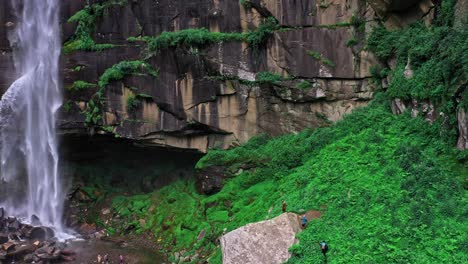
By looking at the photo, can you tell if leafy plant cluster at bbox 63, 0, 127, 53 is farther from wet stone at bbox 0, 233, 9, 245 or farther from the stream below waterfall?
the stream below waterfall

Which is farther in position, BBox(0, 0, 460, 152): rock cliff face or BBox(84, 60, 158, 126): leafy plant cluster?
BBox(84, 60, 158, 126): leafy plant cluster

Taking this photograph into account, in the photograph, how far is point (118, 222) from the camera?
19.2 meters

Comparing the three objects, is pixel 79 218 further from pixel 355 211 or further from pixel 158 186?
pixel 355 211

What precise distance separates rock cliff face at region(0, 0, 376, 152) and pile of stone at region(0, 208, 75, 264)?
4876 mm

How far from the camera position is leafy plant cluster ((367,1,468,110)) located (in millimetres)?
12008

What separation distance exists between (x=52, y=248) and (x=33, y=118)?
7.39m

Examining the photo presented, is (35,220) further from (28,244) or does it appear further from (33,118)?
(33,118)

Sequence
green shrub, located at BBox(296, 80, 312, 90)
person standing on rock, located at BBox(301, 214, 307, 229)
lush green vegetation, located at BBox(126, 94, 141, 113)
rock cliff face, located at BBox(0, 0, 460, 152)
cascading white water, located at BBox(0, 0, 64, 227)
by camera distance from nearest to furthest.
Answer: person standing on rock, located at BBox(301, 214, 307, 229) < rock cliff face, located at BBox(0, 0, 460, 152) < green shrub, located at BBox(296, 80, 312, 90) < lush green vegetation, located at BBox(126, 94, 141, 113) < cascading white water, located at BBox(0, 0, 64, 227)

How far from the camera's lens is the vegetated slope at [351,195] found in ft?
31.9

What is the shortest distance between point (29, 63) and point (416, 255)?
19.1m

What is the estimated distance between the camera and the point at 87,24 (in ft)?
65.3

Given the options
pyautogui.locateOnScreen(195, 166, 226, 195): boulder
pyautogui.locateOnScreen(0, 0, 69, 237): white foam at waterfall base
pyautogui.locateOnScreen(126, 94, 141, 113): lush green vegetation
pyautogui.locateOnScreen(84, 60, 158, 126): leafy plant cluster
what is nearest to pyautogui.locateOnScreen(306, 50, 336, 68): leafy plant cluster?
pyautogui.locateOnScreen(195, 166, 226, 195): boulder

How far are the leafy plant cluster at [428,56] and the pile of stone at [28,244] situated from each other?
14.0m

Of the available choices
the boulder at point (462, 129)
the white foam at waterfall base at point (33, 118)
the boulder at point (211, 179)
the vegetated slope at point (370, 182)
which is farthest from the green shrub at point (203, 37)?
the boulder at point (462, 129)
